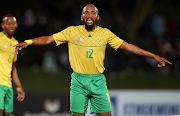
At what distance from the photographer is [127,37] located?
1223 centimetres

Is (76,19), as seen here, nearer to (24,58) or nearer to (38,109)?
(24,58)

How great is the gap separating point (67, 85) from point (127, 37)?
10.8 feet

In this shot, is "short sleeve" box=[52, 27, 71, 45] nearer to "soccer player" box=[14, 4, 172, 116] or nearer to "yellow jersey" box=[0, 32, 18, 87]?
"soccer player" box=[14, 4, 172, 116]

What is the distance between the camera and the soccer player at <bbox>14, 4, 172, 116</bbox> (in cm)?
439

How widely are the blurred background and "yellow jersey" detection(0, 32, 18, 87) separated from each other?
5.72 m

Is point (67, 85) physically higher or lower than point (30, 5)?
lower

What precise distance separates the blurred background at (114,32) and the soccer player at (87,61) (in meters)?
6.59

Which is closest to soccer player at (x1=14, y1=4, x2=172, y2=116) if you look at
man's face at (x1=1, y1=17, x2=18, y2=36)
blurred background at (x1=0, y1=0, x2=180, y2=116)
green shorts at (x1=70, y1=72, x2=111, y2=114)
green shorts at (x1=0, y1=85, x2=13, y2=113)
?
green shorts at (x1=70, y1=72, x2=111, y2=114)

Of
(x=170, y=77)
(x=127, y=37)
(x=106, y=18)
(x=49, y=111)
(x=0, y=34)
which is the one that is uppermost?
(x=106, y=18)

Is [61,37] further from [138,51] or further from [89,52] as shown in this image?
[138,51]

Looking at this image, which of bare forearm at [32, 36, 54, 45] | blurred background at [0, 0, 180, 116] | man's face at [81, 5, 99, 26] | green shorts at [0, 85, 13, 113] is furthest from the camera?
blurred background at [0, 0, 180, 116]

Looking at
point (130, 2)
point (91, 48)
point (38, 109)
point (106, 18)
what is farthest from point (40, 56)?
point (91, 48)

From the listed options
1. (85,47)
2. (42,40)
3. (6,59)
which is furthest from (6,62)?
(85,47)

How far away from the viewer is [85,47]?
441cm
